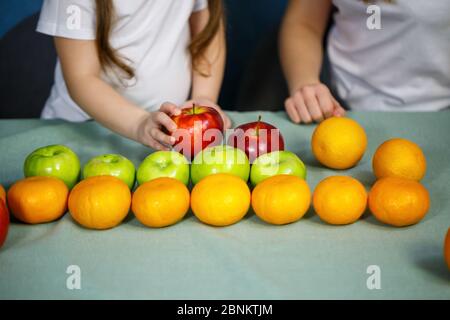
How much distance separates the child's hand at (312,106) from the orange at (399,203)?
0.39 meters

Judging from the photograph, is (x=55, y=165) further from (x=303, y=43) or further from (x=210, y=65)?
(x=303, y=43)

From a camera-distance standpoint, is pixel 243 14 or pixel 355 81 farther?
pixel 243 14

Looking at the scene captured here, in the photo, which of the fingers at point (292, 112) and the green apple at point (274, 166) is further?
the fingers at point (292, 112)

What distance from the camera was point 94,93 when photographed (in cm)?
118

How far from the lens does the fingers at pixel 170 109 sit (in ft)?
3.31

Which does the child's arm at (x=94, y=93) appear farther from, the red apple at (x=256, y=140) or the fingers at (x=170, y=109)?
the red apple at (x=256, y=140)

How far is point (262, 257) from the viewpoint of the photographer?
2.45ft

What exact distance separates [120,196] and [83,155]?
30 cm

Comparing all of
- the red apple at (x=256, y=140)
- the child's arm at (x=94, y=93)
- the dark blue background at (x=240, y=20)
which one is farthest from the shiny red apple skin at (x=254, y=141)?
the dark blue background at (x=240, y=20)

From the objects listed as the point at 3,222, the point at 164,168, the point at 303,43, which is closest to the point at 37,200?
the point at 3,222

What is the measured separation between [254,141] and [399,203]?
0.27 metres

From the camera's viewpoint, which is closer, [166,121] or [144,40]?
[166,121]

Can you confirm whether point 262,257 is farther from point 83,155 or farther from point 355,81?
point 355,81

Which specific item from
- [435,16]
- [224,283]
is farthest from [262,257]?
[435,16]
